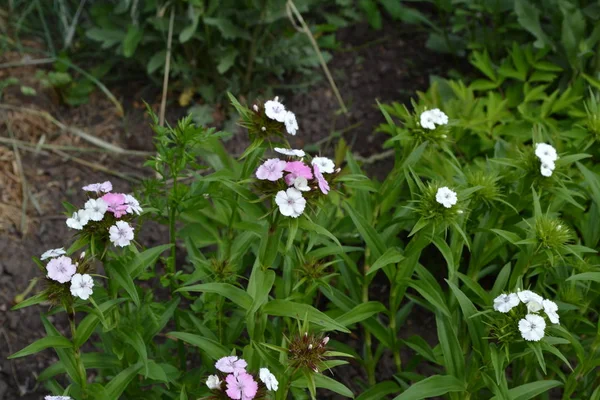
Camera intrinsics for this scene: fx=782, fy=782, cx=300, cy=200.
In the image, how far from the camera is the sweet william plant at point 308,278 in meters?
1.92

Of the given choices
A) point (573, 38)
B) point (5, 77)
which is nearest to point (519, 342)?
point (573, 38)

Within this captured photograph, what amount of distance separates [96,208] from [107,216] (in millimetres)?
49

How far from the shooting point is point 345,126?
13.1 ft

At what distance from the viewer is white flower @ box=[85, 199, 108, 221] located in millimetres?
1879

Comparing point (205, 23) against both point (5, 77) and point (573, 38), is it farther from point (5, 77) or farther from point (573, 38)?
point (573, 38)

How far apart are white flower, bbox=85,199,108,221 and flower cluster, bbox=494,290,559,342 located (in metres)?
1.00

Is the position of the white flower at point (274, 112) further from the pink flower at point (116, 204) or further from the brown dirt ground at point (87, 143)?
the brown dirt ground at point (87, 143)

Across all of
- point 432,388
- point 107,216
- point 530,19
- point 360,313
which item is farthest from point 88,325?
point 530,19

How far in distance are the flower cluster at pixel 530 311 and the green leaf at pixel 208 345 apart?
29.4 inches

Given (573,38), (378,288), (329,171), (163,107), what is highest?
(329,171)

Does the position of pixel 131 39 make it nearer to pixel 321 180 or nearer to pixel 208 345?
pixel 208 345

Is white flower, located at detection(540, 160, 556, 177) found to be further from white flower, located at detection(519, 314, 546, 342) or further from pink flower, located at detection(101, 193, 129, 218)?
pink flower, located at detection(101, 193, 129, 218)

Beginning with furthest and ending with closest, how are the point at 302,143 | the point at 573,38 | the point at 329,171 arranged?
the point at 302,143, the point at 573,38, the point at 329,171

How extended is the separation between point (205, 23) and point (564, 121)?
1.68 metres
